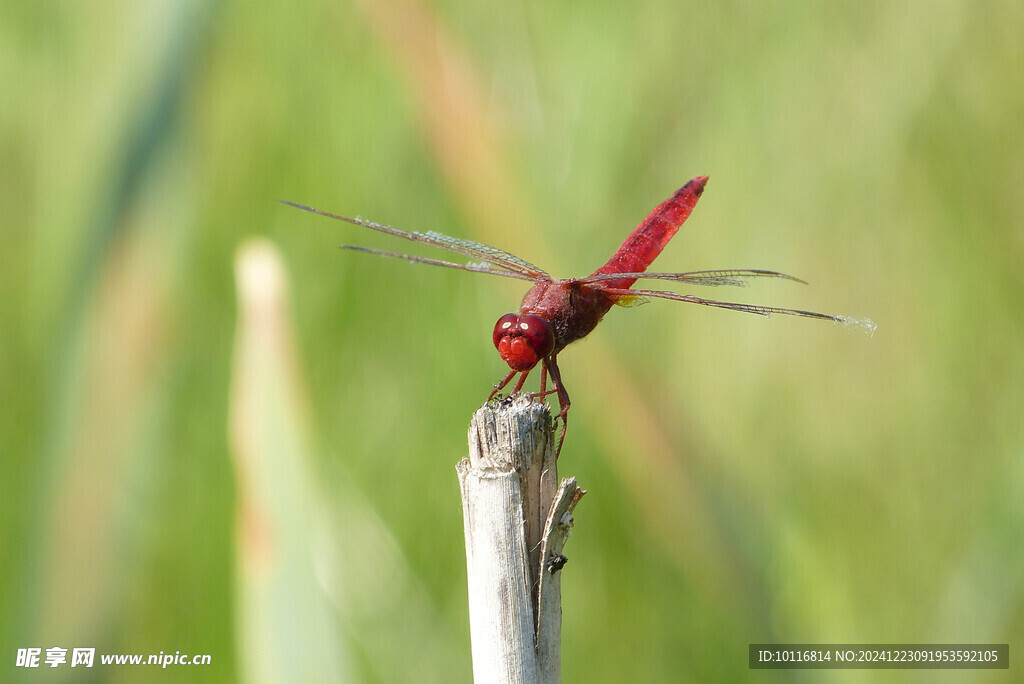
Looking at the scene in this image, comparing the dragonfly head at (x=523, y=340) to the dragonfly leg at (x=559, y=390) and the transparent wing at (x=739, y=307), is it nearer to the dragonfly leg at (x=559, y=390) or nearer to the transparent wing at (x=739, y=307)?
the dragonfly leg at (x=559, y=390)

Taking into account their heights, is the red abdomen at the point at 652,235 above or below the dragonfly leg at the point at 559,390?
above

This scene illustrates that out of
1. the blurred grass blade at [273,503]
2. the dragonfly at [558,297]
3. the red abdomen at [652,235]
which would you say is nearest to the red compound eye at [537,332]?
the dragonfly at [558,297]

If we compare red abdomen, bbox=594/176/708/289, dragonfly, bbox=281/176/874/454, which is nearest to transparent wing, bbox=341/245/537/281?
dragonfly, bbox=281/176/874/454

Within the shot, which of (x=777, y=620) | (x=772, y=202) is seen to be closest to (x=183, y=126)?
(x=772, y=202)

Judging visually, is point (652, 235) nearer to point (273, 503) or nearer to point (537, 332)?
point (537, 332)

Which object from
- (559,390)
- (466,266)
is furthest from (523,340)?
(466,266)
